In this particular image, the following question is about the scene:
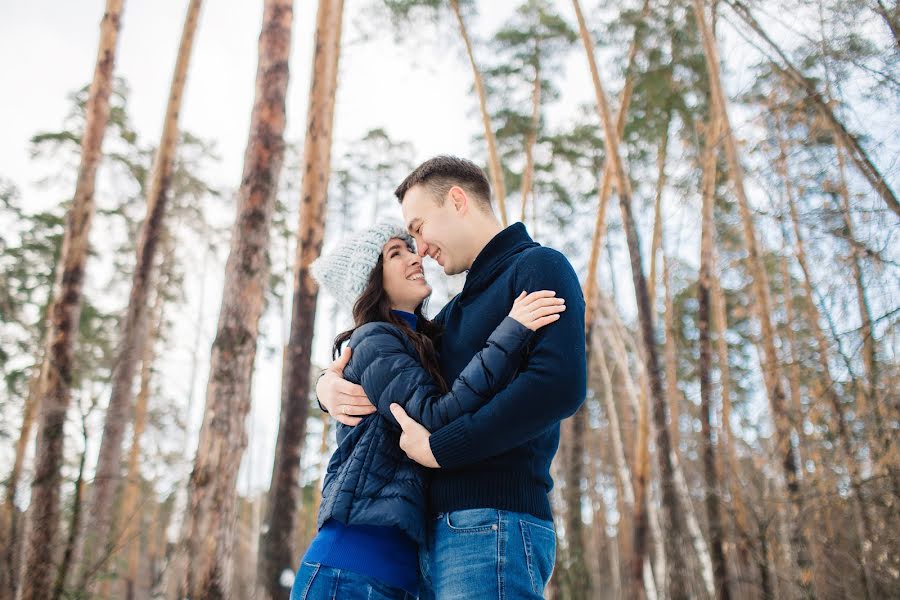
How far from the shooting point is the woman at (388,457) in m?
1.69

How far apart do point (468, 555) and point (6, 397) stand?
1540 cm

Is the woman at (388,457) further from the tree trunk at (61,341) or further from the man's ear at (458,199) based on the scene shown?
the tree trunk at (61,341)

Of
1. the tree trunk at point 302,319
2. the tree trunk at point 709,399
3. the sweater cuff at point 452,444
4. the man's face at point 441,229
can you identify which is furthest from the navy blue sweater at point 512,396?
the tree trunk at point 709,399

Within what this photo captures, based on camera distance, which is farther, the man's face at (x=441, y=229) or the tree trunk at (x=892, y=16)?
the tree trunk at (x=892, y=16)

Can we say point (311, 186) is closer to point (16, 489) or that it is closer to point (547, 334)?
point (16, 489)

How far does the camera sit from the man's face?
212 centimetres

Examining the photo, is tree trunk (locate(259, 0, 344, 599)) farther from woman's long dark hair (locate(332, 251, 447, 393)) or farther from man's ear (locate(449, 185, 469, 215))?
man's ear (locate(449, 185, 469, 215))

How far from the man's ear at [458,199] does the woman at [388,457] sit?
0.43 m

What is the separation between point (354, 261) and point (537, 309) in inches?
31.7

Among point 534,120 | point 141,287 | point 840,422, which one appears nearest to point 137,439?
point 141,287

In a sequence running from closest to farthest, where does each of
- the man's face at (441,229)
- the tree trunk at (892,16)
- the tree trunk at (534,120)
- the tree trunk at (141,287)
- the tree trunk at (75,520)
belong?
the man's face at (441,229) < the tree trunk at (892,16) < the tree trunk at (75,520) < the tree trunk at (141,287) < the tree trunk at (534,120)

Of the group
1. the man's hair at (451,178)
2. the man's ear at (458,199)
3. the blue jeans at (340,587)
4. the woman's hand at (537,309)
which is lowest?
the blue jeans at (340,587)

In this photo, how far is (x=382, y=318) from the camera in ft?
7.09

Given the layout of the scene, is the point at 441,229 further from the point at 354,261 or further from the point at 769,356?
the point at 769,356
